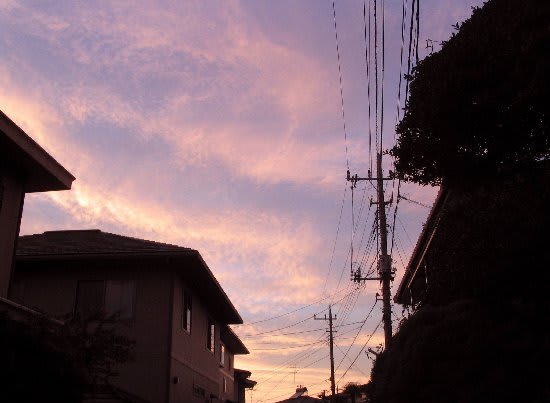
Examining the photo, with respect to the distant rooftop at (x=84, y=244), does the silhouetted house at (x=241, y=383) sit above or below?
below

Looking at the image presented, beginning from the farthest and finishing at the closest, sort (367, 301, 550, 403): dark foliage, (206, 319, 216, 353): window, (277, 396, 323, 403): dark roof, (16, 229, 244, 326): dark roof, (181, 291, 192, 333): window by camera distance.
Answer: (277, 396, 323, 403): dark roof < (206, 319, 216, 353): window < (181, 291, 192, 333): window < (16, 229, 244, 326): dark roof < (367, 301, 550, 403): dark foliage

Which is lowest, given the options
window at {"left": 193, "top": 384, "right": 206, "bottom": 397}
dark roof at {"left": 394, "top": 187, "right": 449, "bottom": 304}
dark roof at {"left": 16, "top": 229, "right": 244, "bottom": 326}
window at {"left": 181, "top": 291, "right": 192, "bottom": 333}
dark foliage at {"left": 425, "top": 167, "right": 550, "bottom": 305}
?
window at {"left": 193, "top": 384, "right": 206, "bottom": 397}

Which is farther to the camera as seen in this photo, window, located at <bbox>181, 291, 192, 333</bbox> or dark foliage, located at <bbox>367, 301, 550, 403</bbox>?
window, located at <bbox>181, 291, 192, 333</bbox>

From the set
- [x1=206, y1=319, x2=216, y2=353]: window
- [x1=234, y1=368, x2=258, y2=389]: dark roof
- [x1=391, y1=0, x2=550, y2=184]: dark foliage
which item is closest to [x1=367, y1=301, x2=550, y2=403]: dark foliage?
[x1=391, y1=0, x2=550, y2=184]: dark foliage

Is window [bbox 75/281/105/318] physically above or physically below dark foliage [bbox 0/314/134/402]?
above

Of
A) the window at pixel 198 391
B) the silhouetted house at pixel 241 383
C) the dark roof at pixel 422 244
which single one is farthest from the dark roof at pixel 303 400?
the window at pixel 198 391

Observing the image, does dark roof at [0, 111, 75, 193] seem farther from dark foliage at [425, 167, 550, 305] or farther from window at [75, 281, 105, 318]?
dark foliage at [425, 167, 550, 305]

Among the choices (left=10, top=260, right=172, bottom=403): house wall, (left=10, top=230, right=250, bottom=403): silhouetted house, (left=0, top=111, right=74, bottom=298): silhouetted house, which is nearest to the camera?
(left=0, top=111, right=74, bottom=298): silhouetted house

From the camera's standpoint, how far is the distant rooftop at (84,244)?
61.8 ft

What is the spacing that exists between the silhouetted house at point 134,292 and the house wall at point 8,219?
4706 millimetres

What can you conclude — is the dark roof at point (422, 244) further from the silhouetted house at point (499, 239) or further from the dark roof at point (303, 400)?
the dark roof at point (303, 400)

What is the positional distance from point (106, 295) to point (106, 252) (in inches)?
58.1

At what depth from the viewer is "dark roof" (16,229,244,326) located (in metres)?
18.6

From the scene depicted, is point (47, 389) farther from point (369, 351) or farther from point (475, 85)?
point (369, 351)
